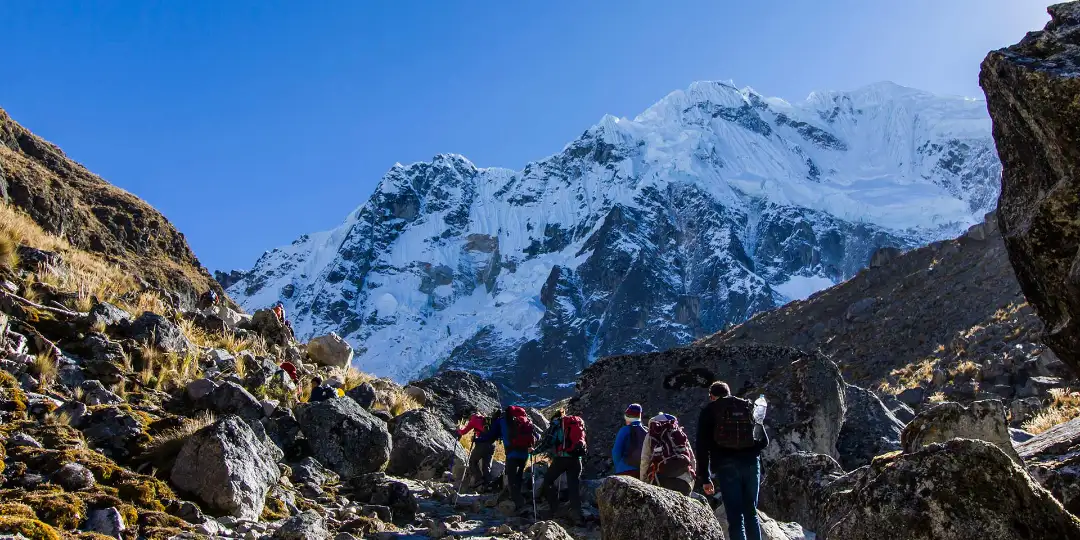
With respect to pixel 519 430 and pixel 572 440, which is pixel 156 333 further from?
pixel 572 440

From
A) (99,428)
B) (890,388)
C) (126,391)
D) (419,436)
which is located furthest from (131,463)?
(890,388)

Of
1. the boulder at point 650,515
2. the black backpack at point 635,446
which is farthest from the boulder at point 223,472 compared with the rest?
the black backpack at point 635,446

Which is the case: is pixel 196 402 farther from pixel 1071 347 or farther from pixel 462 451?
pixel 1071 347

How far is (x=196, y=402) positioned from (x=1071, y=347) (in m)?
8.29

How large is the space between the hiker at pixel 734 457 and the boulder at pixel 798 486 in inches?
56.1

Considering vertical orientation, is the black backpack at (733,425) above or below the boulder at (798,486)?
above

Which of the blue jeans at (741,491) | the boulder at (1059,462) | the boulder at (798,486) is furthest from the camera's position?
the boulder at (798,486)

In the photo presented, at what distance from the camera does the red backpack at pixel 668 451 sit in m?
7.91

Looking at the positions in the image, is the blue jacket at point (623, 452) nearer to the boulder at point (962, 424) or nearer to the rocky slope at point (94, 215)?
the boulder at point (962, 424)

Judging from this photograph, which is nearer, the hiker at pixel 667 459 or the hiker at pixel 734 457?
the hiker at pixel 734 457

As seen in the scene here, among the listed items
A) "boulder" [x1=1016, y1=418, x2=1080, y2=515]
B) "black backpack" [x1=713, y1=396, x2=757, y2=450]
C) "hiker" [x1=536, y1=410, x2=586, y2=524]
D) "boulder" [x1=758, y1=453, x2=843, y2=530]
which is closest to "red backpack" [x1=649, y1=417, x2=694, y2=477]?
"black backpack" [x1=713, y1=396, x2=757, y2=450]

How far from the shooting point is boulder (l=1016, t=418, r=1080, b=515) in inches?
208

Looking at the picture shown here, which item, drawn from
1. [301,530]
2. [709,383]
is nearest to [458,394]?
[709,383]

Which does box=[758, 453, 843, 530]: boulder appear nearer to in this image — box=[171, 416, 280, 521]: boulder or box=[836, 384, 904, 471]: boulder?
box=[836, 384, 904, 471]: boulder
